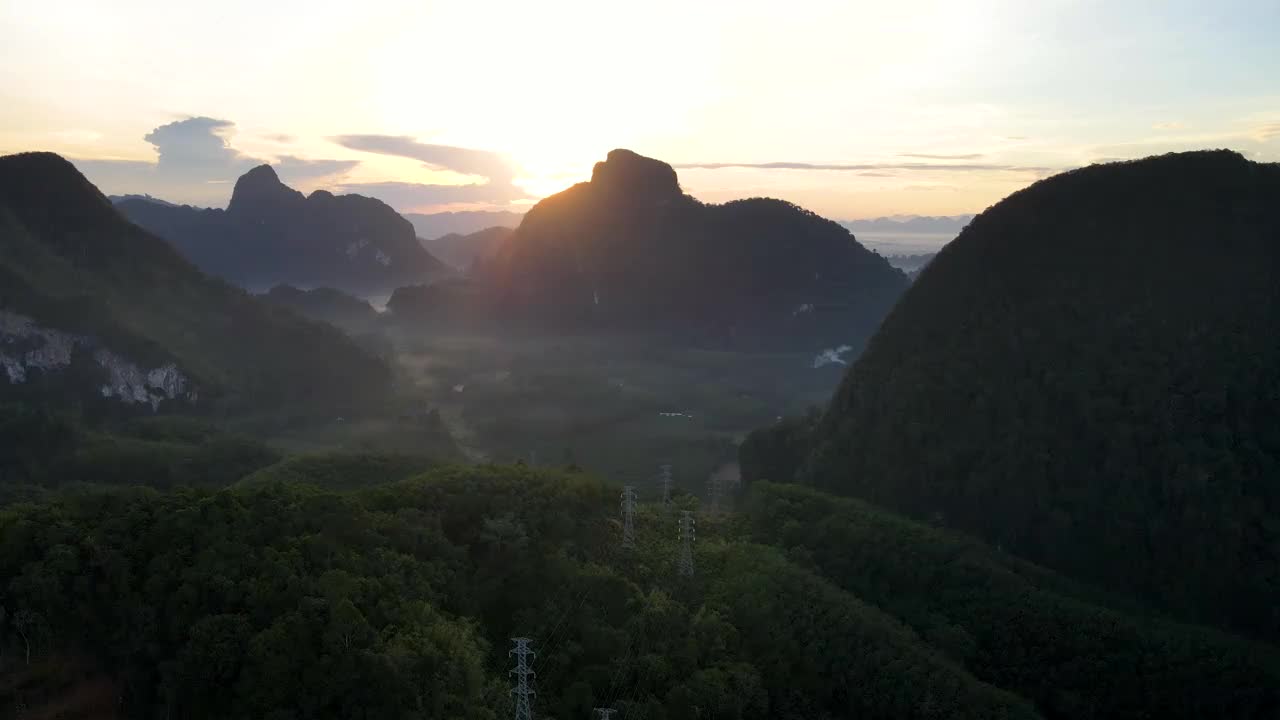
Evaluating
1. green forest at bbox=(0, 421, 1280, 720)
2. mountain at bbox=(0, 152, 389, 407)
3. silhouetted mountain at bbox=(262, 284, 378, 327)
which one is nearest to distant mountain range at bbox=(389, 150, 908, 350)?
silhouetted mountain at bbox=(262, 284, 378, 327)

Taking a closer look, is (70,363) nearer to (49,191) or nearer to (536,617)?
(49,191)

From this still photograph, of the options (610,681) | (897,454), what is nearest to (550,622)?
(610,681)

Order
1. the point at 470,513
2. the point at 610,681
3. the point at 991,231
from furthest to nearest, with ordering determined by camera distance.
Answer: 1. the point at 991,231
2. the point at 470,513
3. the point at 610,681

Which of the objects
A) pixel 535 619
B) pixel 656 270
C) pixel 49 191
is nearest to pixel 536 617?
pixel 535 619

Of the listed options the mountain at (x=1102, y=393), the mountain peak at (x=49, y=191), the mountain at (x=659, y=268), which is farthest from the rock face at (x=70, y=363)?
the mountain at (x=659, y=268)

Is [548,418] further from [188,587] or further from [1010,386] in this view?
[188,587]

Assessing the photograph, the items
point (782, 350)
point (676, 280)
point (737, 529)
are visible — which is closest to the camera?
point (737, 529)
